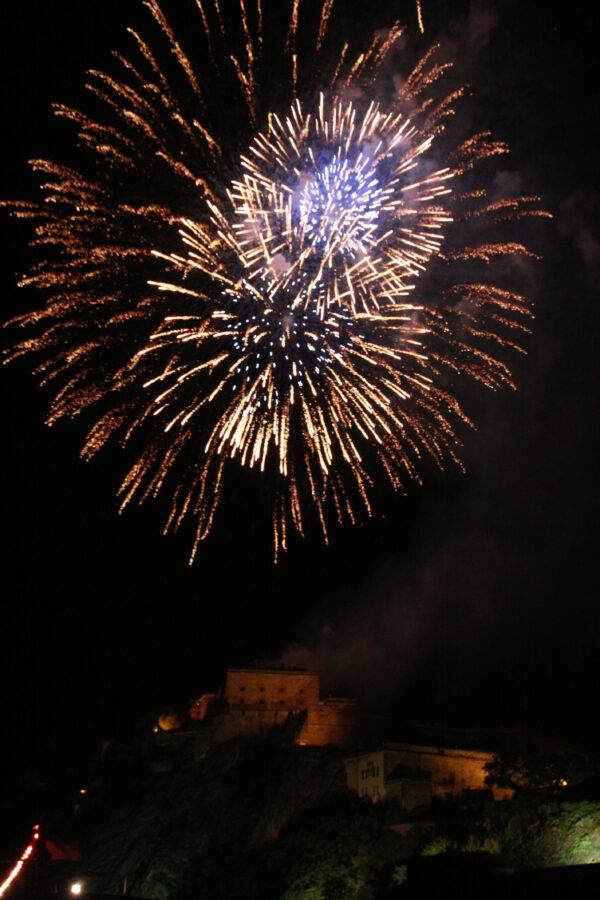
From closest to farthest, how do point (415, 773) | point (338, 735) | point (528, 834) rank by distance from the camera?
point (528, 834), point (415, 773), point (338, 735)

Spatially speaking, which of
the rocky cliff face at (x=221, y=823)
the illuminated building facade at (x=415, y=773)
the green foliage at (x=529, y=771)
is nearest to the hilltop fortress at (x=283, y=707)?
the rocky cliff face at (x=221, y=823)

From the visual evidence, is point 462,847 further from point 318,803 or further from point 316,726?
point 316,726

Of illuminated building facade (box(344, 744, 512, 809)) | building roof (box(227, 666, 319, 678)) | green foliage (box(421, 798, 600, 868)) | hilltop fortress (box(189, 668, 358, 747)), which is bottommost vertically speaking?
green foliage (box(421, 798, 600, 868))

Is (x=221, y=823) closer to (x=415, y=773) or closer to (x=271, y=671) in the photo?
(x=415, y=773)

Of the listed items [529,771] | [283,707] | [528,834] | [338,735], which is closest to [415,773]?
[529,771]

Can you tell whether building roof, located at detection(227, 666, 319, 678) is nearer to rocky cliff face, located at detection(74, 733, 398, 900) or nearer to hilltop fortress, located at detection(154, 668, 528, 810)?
hilltop fortress, located at detection(154, 668, 528, 810)

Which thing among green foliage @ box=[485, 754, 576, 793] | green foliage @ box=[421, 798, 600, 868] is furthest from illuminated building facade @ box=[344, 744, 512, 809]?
green foliage @ box=[421, 798, 600, 868]

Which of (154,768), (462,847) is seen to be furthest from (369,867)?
(154,768)

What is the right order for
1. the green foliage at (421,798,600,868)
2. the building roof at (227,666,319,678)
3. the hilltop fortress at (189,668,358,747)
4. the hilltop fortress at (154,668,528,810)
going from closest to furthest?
the green foliage at (421,798,600,868) < the hilltop fortress at (154,668,528,810) < the hilltop fortress at (189,668,358,747) < the building roof at (227,666,319,678)

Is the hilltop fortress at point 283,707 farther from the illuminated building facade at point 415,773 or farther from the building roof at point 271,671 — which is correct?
the illuminated building facade at point 415,773

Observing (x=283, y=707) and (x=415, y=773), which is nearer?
(x=415, y=773)

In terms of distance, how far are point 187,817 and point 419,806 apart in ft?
34.9

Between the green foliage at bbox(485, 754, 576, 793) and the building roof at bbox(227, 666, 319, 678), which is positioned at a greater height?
the building roof at bbox(227, 666, 319, 678)

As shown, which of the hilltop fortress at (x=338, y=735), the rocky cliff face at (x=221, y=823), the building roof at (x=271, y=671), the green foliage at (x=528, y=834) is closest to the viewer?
the green foliage at (x=528, y=834)
